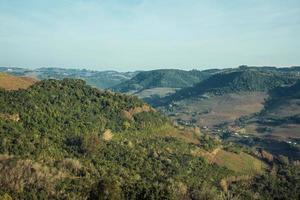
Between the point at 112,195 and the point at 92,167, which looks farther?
the point at 92,167

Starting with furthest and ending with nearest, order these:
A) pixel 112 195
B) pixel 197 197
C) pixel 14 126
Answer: pixel 14 126 < pixel 197 197 < pixel 112 195

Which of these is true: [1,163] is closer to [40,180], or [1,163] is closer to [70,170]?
[40,180]

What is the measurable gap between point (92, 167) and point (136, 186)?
40.9m

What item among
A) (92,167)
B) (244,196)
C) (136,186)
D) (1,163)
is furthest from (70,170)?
(244,196)

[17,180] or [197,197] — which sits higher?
[17,180]

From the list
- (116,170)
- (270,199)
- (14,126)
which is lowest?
(270,199)

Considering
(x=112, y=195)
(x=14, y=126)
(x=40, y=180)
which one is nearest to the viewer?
(x=112, y=195)

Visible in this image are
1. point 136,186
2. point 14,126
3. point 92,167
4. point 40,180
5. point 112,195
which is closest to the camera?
point 112,195

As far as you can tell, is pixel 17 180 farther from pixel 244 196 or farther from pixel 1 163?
pixel 244 196

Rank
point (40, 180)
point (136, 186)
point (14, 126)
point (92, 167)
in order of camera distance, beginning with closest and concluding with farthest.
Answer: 1. point (136, 186)
2. point (40, 180)
3. point (92, 167)
4. point (14, 126)

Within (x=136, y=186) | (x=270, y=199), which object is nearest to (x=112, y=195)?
(x=136, y=186)

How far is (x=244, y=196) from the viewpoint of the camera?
191875 mm

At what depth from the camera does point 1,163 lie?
152 metres

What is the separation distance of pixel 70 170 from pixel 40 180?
18.8 meters
